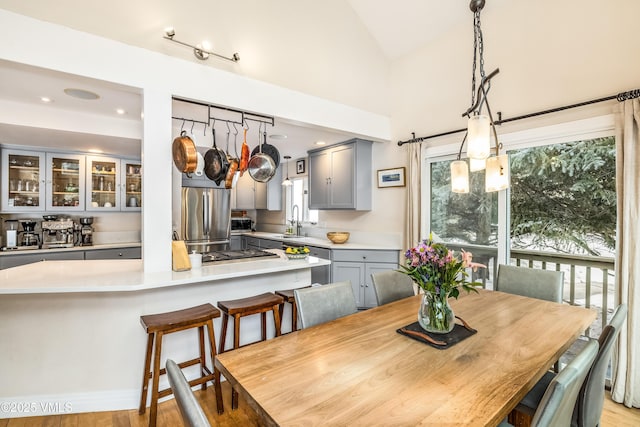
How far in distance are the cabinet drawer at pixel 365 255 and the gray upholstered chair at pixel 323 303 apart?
1944 mm

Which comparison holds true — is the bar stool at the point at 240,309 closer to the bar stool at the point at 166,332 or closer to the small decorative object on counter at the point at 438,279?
the bar stool at the point at 166,332

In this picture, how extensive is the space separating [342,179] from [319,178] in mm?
500

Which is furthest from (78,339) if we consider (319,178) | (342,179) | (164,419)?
(319,178)

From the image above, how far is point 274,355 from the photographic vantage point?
131cm

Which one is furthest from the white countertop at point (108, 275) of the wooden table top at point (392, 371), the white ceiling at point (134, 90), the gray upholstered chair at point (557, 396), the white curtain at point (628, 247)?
the white curtain at point (628, 247)

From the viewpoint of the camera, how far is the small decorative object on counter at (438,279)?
4.94 ft

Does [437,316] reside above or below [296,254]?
below

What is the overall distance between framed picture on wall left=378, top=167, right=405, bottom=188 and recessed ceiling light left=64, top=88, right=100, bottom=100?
3192mm

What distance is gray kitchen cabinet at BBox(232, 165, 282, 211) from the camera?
5.93 metres

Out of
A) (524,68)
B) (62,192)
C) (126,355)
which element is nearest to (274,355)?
(126,355)

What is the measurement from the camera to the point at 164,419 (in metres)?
1.99

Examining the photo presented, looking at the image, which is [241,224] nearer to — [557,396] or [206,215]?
[206,215]

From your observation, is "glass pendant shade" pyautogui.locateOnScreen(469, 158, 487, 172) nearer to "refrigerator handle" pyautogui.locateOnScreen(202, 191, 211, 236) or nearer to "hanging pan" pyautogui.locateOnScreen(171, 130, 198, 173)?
"hanging pan" pyautogui.locateOnScreen(171, 130, 198, 173)

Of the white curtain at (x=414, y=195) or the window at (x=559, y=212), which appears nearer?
the window at (x=559, y=212)
